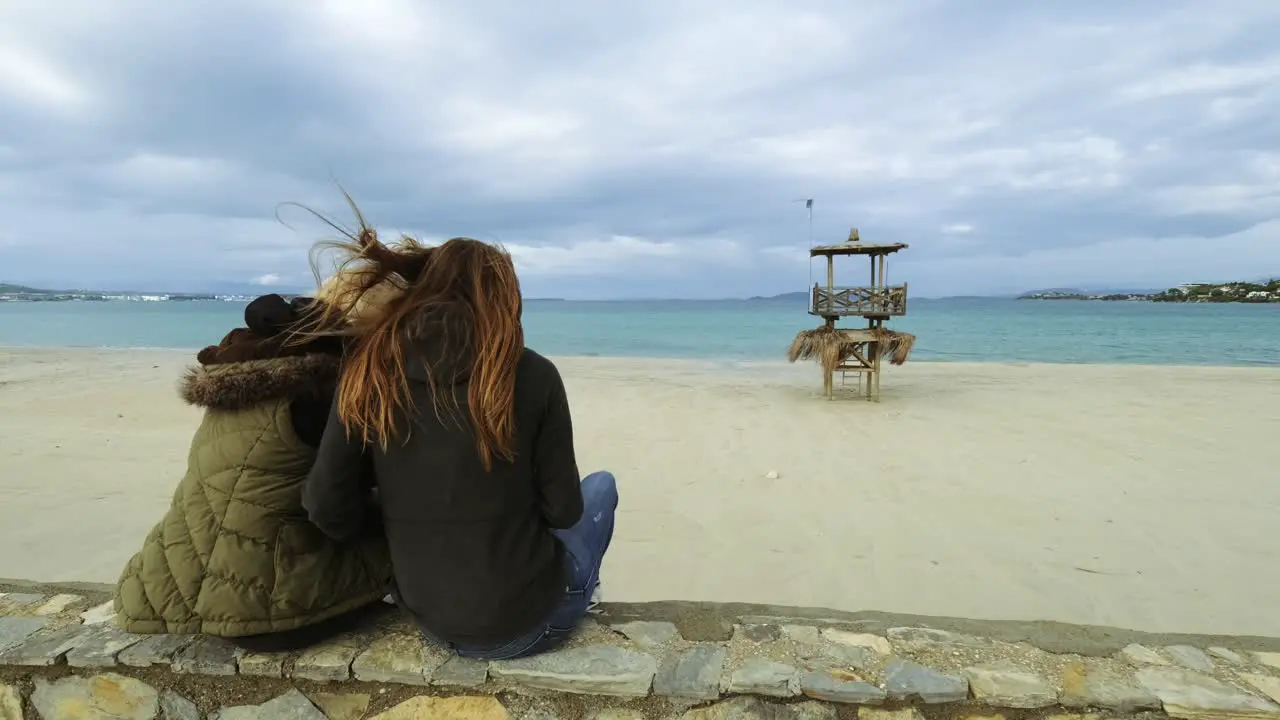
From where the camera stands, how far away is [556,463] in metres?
1.98

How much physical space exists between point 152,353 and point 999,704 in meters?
28.3

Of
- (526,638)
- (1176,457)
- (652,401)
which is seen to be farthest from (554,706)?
(652,401)

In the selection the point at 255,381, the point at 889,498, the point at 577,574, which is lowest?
the point at 889,498

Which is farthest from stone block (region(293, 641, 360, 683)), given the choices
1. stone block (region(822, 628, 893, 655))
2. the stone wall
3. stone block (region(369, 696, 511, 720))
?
stone block (region(822, 628, 893, 655))

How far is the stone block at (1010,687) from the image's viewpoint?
2.07 metres

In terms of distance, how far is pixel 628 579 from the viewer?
4.62 metres

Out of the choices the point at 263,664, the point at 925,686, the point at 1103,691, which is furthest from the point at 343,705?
the point at 1103,691

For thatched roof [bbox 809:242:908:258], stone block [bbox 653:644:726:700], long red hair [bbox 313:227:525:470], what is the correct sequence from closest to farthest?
long red hair [bbox 313:227:525:470] < stone block [bbox 653:644:726:700] < thatched roof [bbox 809:242:908:258]

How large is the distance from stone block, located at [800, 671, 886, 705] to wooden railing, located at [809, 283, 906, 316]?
9.93 metres

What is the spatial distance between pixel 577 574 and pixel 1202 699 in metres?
1.92

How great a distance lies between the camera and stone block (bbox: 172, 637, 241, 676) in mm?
2273

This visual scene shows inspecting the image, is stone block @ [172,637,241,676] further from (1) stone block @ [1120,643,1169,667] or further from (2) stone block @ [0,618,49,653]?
(1) stone block @ [1120,643,1169,667]

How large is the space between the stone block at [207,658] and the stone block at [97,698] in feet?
0.43

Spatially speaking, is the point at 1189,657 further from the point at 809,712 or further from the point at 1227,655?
the point at 809,712
